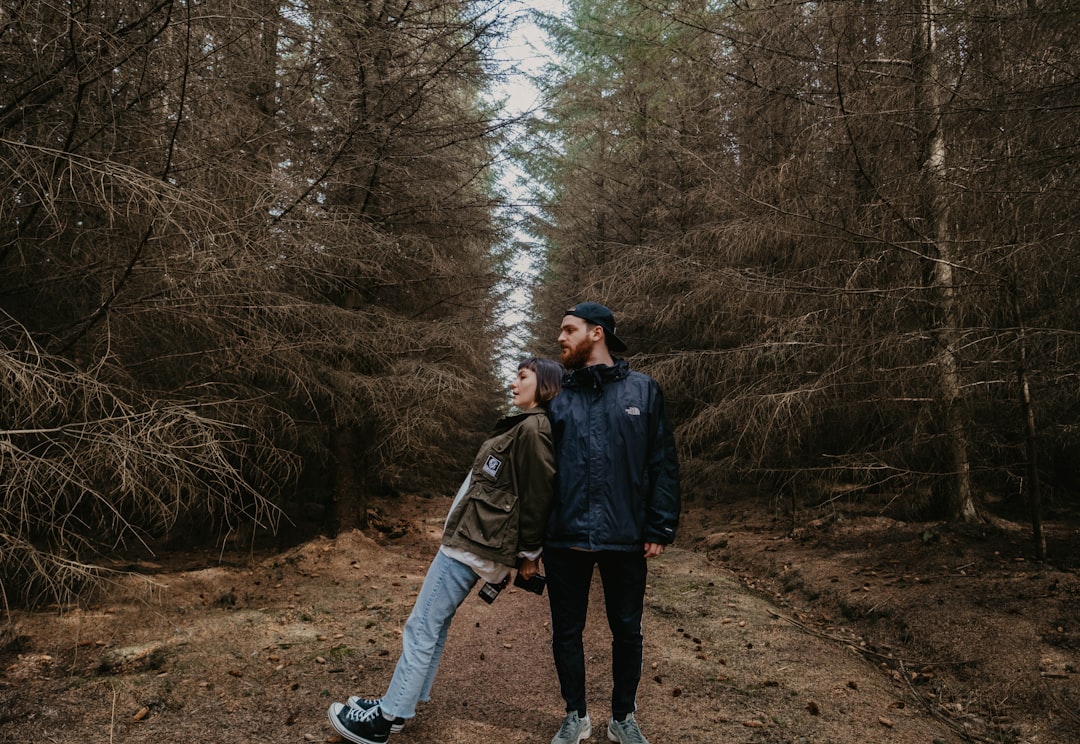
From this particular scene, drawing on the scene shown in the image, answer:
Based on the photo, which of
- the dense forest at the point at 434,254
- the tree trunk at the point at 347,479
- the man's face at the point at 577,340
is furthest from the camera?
the tree trunk at the point at 347,479

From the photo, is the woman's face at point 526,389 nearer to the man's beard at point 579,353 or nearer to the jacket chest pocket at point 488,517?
the man's beard at point 579,353

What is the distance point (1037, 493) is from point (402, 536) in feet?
26.3

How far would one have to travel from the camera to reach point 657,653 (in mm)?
4824

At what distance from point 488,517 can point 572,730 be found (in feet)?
3.89

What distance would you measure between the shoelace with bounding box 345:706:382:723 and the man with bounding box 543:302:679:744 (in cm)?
92

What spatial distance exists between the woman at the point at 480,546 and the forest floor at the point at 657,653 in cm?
43

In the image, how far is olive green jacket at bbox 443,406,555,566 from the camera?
3008 millimetres

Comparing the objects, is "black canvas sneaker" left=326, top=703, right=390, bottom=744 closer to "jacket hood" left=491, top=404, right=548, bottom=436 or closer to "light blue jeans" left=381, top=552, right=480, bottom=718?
"light blue jeans" left=381, top=552, right=480, bottom=718

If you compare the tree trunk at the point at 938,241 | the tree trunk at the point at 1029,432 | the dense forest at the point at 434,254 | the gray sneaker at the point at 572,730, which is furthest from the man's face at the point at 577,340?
the tree trunk at the point at 1029,432

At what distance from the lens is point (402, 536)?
984cm

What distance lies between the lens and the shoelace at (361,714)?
10.0ft

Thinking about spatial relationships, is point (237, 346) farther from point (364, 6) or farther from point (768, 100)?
point (768, 100)

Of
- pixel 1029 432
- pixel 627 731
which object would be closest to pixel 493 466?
pixel 627 731

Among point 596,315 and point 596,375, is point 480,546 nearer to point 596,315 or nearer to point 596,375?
point 596,375
